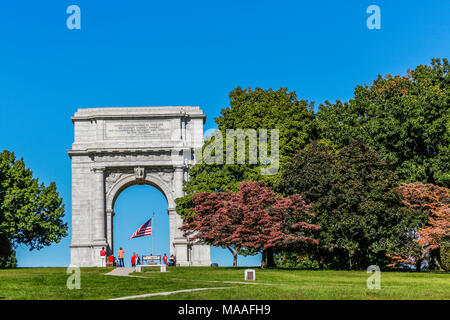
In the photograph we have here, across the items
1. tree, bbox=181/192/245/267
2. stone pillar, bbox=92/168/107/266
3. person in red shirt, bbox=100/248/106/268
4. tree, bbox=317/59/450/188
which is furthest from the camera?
stone pillar, bbox=92/168/107/266

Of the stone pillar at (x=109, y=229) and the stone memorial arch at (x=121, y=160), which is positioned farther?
the stone pillar at (x=109, y=229)

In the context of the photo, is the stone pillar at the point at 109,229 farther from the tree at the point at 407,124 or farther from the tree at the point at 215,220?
the tree at the point at 407,124

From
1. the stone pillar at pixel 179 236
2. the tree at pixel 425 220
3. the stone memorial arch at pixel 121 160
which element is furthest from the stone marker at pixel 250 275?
the stone memorial arch at pixel 121 160

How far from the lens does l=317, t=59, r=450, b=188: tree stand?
50.2 meters

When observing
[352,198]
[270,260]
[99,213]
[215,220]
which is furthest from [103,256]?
[352,198]

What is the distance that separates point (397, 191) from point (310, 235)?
6.07 metres

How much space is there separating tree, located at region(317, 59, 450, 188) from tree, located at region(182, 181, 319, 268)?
10050 mm

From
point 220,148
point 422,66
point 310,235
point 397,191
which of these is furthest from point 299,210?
point 422,66

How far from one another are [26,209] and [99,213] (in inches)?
229

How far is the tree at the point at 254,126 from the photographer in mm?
52250

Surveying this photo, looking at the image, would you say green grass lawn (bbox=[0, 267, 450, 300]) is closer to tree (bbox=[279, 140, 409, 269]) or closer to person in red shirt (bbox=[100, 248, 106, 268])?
tree (bbox=[279, 140, 409, 269])

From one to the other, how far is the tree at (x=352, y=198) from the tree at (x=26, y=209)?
22059 mm

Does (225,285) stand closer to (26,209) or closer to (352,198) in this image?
(352,198)

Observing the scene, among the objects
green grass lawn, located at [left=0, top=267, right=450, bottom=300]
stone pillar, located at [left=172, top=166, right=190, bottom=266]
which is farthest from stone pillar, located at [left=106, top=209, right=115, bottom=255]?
green grass lawn, located at [left=0, top=267, right=450, bottom=300]
